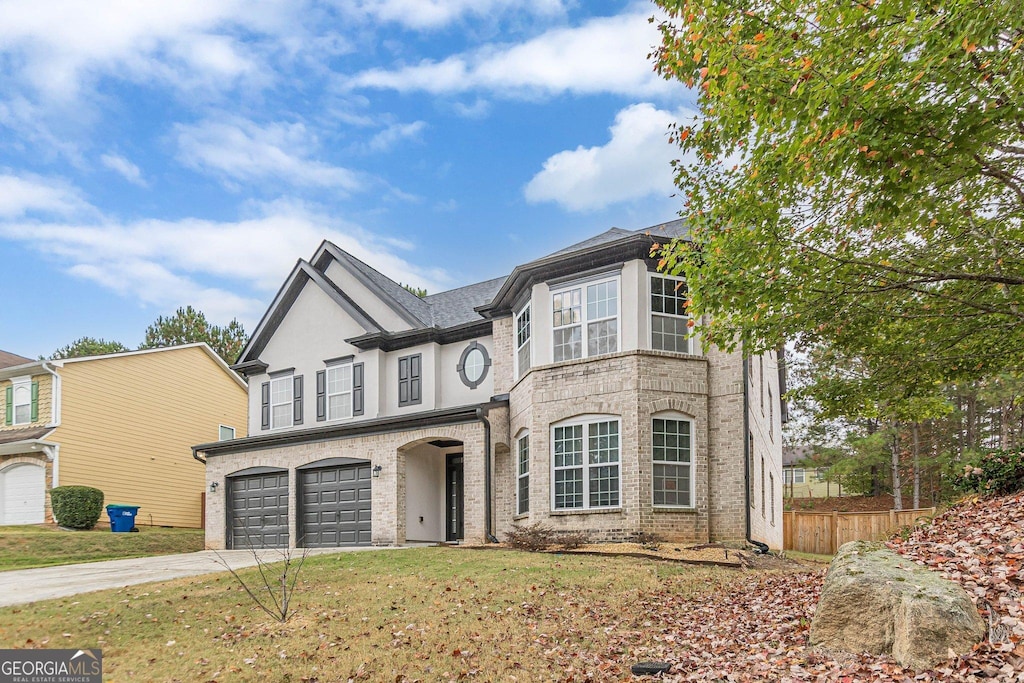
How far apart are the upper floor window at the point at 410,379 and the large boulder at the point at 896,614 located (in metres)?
16.2

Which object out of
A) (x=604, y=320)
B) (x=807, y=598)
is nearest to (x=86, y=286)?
(x=604, y=320)

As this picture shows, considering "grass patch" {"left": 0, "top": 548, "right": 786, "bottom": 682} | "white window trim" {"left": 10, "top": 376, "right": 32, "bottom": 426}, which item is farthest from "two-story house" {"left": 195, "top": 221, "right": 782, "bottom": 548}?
"white window trim" {"left": 10, "top": 376, "right": 32, "bottom": 426}

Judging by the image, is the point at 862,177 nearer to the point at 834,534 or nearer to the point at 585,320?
the point at 585,320

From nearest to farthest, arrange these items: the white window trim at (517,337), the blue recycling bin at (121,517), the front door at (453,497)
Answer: the white window trim at (517,337) → the front door at (453,497) → the blue recycling bin at (121,517)

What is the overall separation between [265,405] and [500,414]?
34.2ft

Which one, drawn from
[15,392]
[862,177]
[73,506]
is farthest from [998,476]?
[15,392]

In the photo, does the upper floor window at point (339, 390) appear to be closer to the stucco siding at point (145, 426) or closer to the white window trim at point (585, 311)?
the white window trim at point (585, 311)

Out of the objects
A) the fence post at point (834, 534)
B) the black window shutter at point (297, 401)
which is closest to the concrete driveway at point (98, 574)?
the black window shutter at point (297, 401)

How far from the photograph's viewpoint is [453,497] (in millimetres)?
22281

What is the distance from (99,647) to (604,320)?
1149cm

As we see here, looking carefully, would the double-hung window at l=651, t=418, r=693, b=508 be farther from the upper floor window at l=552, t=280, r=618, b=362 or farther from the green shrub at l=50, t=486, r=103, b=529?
the green shrub at l=50, t=486, r=103, b=529

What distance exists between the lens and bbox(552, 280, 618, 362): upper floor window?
17562mm

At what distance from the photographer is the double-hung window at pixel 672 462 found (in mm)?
16844

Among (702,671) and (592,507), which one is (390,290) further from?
(702,671)
